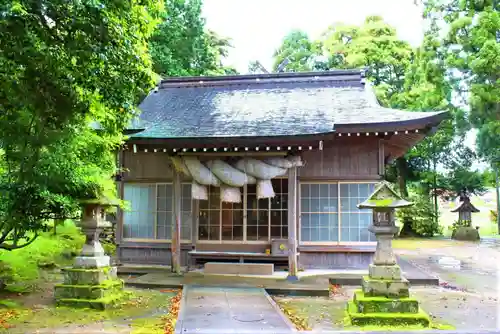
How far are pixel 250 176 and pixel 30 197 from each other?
5.04 metres

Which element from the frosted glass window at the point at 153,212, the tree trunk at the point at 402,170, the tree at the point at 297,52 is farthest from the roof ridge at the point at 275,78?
the tree at the point at 297,52

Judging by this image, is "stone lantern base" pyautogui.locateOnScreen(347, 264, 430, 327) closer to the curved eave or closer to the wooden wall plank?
the curved eave

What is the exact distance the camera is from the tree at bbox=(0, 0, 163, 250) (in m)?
4.99

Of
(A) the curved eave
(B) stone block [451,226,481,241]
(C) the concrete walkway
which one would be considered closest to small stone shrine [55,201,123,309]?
(C) the concrete walkway

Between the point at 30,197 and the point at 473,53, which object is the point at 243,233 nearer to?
the point at 30,197

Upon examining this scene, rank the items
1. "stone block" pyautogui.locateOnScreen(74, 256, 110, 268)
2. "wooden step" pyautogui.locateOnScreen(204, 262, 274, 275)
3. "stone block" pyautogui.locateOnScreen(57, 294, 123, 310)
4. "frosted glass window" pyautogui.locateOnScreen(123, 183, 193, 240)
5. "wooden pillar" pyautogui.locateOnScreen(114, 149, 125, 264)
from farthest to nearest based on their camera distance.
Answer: "wooden pillar" pyautogui.locateOnScreen(114, 149, 125, 264) < "frosted glass window" pyautogui.locateOnScreen(123, 183, 193, 240) < "wooden step" pyautogui.locateOnScreen(204, 262, 274, 275) < "stone block" pyautogui.locateOnScreen(74, 256, 110, 268) < "stone block" pyautogui.locateOnScreen(57, 294, 123, 310)

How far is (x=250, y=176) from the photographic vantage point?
10.4m

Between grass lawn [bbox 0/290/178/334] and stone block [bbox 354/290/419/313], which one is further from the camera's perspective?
stone block [bbox 354/290/419/313]

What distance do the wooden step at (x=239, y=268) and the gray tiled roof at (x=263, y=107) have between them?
10.3ft

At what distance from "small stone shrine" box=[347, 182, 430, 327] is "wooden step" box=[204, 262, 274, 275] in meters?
3.72

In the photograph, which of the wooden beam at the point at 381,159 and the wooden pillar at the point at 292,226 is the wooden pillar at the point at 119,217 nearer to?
the wooden pillar at the point at 292,226

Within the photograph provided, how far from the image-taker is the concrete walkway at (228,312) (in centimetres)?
616

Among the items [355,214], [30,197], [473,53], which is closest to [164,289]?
[30,197]

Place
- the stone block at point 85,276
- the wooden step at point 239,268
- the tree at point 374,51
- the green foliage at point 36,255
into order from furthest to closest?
the tree at point 374,51 < the wooden step at point 239,268 < the green foliage at point 36,255 < the stone block at point 85,276
